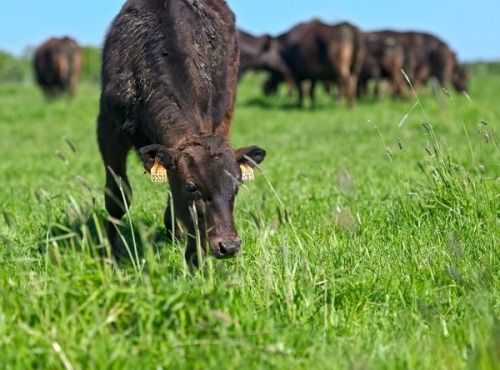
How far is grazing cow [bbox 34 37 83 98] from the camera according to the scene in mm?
27312

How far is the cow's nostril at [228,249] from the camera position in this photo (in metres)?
4.03

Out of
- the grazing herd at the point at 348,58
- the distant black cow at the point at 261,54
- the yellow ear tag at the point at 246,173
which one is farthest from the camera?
the distant black cow at the point at 261,54

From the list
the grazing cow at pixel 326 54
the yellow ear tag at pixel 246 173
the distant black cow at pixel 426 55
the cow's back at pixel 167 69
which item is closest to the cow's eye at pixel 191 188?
the yellow ear tag at pixel 246 173

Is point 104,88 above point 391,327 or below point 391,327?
above

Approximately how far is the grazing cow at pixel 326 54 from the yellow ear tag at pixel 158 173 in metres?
15.8

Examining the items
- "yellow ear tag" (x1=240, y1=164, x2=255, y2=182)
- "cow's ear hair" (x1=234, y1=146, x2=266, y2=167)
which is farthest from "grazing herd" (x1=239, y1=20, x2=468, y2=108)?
"yellow ear tag" (x1=240, y1=164, x2=255, y2=182)

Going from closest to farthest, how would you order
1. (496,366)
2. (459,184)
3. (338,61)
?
(496,366) → (459,184) → (338,61)

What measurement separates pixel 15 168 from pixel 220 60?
5.04 m

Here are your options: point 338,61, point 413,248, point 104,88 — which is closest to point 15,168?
point 104,88

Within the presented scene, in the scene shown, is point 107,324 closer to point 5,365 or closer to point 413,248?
point 5,365

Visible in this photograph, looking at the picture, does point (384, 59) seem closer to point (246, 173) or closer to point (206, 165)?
point (246, 173)

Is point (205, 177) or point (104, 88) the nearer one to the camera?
point (205, 177)

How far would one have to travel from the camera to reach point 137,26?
549cm

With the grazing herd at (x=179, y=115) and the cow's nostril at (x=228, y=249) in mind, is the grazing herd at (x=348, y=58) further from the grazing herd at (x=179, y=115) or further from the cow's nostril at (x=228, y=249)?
the cow's nostril at (x=228, y=249)
